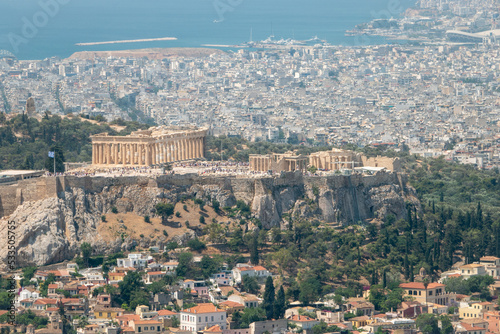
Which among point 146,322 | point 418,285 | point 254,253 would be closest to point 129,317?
point 146,322

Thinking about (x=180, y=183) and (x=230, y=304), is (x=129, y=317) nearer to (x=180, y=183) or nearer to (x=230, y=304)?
(x=230, y=304)

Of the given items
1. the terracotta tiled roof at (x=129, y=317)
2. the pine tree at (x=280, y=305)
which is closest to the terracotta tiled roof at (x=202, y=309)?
the terracotta tiled roof at (x=129, y=317)

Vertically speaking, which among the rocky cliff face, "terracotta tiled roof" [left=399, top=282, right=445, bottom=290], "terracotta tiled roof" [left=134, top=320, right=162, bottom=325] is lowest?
"terracotta tiled roof" [left=134, top=320, right=162, bottom=325]

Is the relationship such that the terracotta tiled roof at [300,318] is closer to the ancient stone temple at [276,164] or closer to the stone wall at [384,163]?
the ancient stone temple at [276,164]

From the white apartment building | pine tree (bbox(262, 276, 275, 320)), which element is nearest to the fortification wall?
pine tree (bbox(262, 276, 275, 320))

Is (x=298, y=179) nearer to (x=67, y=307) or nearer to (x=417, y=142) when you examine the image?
(x=67, y=307)

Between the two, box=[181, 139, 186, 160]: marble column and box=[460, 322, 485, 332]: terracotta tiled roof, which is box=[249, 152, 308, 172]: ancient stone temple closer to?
box=[181, 139, 186, 160]: marble column

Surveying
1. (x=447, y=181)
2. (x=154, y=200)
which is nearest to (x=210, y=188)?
(x=154, y=200)
